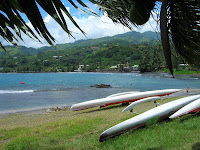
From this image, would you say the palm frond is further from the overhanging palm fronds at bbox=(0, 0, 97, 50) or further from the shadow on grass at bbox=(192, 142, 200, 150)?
the shadow on grass at bbox=(192, 142, 200, 150)

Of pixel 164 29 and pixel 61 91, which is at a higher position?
pixel 164 29

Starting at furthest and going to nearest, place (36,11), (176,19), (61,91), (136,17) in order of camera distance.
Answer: (61,91), (176,19), (136,17), (36,11)

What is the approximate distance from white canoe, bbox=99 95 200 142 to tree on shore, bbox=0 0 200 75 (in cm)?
404

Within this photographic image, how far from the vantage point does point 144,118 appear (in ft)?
21.4

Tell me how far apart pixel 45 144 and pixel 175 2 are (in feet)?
16.4

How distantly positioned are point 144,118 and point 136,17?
223 inches

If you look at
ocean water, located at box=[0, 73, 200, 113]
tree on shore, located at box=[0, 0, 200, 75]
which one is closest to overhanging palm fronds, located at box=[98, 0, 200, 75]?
tree on shore, located at box=[0, 0, 200, 75]

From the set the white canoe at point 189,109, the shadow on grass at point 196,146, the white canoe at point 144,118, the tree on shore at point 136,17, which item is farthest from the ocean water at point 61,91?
the tree on shore at point 136,17

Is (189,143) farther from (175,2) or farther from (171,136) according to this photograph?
(175,2)

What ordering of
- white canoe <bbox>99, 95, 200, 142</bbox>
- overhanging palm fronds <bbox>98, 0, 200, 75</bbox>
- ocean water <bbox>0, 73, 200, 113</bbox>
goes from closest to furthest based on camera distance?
overhanging palm fronds <bbox>98, 0, 200, 75</bbox>, white canoe <bbox>99, 95, 200, 142</bbox>, ocean water <bbox>0, 73, 200, 113</bbox>

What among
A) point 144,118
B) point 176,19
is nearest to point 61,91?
point 144,118

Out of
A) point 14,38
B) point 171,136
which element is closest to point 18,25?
point 14,38

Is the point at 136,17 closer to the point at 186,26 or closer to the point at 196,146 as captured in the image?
→ the point at 186,26

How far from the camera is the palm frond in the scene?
1570 mm
